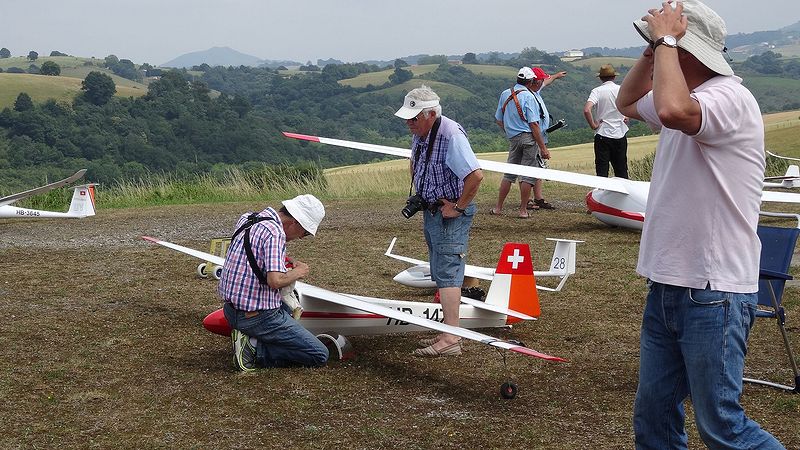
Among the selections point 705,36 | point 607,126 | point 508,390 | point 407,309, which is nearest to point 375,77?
point 607,126

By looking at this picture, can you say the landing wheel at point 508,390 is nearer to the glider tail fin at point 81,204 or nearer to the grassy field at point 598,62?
the glider tail fin at point 81,204

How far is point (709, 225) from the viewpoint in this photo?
2828 mm

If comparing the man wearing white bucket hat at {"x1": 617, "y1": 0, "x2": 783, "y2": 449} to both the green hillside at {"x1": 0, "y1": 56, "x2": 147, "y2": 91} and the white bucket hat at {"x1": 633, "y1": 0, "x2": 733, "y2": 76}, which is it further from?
the green hillside at {"x1": 0, "y1": 56, "x2": 147, "y2": 91}

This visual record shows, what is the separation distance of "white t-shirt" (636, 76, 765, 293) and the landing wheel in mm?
2344

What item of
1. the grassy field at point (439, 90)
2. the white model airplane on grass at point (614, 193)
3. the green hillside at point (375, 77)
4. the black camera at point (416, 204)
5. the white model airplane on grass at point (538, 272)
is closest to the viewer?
the black camera at point (416, 204)

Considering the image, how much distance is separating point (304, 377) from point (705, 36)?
11.9 feet

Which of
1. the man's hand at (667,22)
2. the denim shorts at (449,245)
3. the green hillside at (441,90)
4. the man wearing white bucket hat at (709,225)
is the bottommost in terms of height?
the green hillside at (441,90)

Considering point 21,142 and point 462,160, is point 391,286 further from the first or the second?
point 21,142

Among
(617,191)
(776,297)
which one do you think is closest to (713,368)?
(776,297)

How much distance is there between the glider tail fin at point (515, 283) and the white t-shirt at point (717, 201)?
3.57 metres

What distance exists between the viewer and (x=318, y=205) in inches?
224

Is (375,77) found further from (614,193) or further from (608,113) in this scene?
(614,193)

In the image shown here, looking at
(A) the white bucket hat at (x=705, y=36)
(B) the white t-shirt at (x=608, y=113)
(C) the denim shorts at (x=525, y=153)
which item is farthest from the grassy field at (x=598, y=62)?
(A) the white bucket hat at (x=705, y=36)

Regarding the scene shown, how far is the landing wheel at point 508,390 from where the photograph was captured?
513 centimetres
